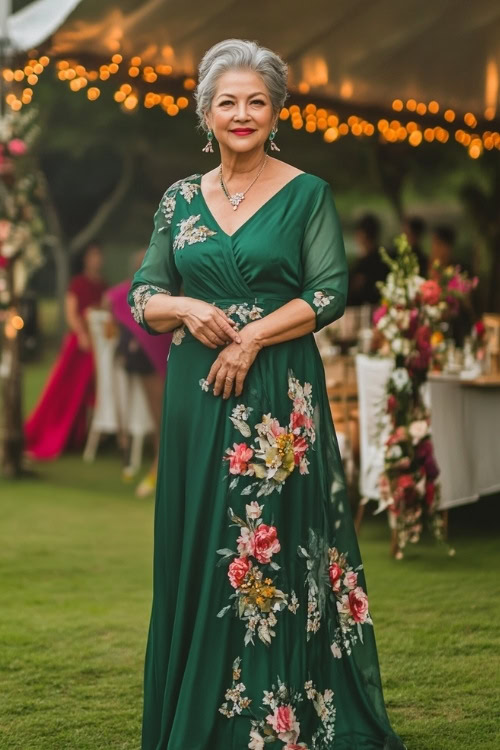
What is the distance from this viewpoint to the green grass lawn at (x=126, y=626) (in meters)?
3.61

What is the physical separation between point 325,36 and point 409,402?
3.87 metres

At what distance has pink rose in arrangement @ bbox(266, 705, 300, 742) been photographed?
2977mm

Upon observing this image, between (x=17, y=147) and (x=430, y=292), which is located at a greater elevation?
(x=17, y=147)

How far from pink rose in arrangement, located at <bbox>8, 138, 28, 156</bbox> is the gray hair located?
532 centimetres

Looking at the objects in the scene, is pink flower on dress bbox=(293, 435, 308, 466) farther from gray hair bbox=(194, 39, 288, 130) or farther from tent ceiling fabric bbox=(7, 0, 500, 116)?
tent ceiling fabric bbox=(7, 0, 500, 116)

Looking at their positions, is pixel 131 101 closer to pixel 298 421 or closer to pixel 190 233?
pixel 190 233

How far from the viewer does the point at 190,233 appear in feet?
10.0

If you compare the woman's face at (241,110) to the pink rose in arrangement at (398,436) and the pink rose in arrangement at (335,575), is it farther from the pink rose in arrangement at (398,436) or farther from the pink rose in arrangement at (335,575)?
the pink rose in arrangement at (398,436)

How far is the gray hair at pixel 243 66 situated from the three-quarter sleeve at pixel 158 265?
0.29 meters

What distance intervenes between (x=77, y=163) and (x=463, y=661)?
51.9 ft

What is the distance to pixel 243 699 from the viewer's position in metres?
2.99

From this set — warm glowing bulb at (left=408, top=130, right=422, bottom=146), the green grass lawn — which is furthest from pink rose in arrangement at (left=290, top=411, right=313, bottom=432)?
warm glowing bulb at (left=408, top=130, right=422, bottom=146)

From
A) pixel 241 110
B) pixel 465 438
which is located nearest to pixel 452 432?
pixel 465 438

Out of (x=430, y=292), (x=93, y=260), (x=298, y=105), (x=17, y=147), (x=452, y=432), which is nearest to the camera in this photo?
(x=430, y=292)
